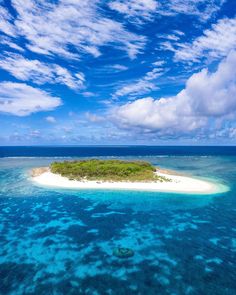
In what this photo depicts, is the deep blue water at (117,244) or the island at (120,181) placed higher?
the island at (120,181)

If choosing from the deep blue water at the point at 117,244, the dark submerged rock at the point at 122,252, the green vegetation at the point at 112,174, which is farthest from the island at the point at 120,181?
the dark submerged rock at the point at 122,252

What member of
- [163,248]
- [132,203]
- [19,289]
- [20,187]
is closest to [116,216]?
[132,203]

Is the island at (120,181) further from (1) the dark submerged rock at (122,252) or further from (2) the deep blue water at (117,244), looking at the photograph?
(1) the dark submerged rock at (122,252)

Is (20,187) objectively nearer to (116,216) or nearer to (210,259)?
(116,216)

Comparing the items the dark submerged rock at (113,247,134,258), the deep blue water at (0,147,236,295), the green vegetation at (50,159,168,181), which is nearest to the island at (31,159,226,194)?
the green vegetation at (50,159,168,181)

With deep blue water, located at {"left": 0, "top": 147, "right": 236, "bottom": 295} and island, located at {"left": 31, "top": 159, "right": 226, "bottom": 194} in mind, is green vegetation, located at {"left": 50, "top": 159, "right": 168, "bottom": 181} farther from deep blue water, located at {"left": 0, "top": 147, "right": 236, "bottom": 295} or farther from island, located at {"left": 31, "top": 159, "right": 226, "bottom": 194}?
deep blue water, located at {"left": 0, "top": 147, "right": 236, "bottom": 295}

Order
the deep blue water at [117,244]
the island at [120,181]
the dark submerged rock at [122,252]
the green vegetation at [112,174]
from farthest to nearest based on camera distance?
the green vegetation at [112,174], the island at [120,181], the dark submerged rock at [122,252], the deep blue water at [117,244]

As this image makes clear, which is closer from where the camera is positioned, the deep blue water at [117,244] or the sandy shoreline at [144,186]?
the deep blue water at [117,244]

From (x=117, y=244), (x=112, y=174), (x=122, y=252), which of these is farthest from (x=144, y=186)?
(x=122, y=252)
